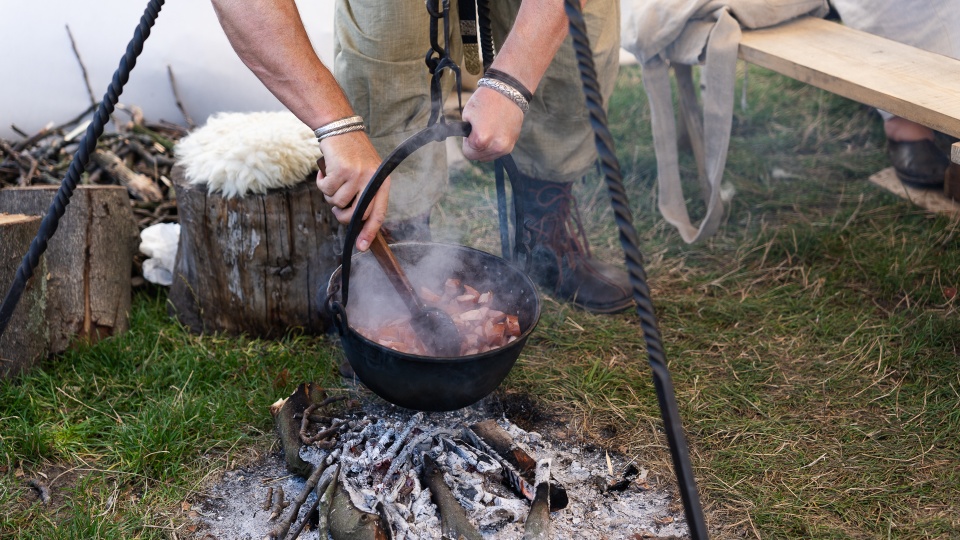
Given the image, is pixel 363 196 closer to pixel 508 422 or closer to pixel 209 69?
pixel 508 422

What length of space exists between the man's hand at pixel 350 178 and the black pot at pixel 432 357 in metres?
0.18

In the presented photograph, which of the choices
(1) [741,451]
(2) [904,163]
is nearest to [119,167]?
(1) [741,451]

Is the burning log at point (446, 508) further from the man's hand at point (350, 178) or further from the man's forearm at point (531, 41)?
the man's forearm at point (531, 41)

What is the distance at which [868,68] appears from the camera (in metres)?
3.14

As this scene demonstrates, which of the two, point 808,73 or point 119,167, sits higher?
point 808,73

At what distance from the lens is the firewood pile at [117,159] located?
12.5 ft

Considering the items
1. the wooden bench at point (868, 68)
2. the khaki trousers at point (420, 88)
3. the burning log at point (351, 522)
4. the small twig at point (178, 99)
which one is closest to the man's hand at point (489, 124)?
the khaki trousers at point (420, 88)

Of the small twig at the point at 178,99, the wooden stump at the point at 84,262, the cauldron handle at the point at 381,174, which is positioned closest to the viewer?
the cauldron handle at the point at 381,174

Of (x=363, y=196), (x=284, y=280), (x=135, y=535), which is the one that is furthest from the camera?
(x=284, y=280)

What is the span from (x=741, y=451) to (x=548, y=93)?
168 cm

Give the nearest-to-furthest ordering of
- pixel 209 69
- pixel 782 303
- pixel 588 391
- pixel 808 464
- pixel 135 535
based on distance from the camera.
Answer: pixel 135 535 → pixel 808 464 → pixel 588 391 → pixel 782 303 → pixel 209 69

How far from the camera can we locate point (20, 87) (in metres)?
4.11

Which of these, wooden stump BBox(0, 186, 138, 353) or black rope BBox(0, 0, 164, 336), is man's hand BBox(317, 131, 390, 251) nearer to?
black rope BBox(0, 0, 164, 336)

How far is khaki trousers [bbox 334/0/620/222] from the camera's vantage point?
2.77m
